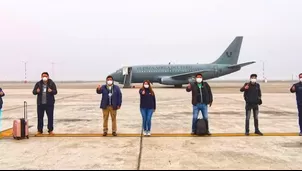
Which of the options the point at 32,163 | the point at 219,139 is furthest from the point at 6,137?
the point at 219,139

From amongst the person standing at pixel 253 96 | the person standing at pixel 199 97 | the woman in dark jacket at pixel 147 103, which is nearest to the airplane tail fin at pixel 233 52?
the person standing at pixel 253 96

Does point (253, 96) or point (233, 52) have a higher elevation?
point (233, 52)

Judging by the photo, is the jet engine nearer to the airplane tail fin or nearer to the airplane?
the airplane

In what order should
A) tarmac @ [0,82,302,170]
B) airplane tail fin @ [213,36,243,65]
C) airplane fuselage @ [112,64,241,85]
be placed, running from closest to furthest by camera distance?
1. tarmac @ [0,82,302,170]
2. airplane fuselage @ [112,64,241,85]
3. airplane tail fin @ [213,36,243,65]

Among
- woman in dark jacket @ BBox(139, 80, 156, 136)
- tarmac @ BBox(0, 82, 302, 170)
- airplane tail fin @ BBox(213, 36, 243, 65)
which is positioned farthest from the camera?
airplane tail fin @ BBox(213, 36, 243, 65)

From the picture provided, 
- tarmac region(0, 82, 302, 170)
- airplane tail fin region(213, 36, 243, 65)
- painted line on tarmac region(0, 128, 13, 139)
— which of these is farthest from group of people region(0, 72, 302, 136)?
airplane tail fin region(213, 36, 243, 65)

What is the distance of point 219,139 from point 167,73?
34531 millimetres

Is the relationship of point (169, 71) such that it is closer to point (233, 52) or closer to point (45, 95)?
point (233, 52)

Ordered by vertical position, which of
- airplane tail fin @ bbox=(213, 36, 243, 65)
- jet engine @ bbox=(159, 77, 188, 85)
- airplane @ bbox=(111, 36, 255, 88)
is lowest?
jet engine @ bbox=(159, 77, 188, 85)

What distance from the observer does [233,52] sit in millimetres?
43688

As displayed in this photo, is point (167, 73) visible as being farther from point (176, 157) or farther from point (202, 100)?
point (176, 157)

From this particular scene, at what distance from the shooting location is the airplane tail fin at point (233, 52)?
4344cm

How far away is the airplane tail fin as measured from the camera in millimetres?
43438

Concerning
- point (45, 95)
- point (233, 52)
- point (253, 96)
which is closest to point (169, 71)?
point (233, 52)
